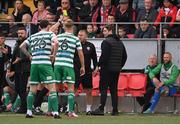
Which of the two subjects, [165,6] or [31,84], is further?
[165,6]

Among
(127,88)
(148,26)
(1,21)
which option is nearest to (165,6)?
(148,26)

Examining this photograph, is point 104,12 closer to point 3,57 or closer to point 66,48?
point 3,57

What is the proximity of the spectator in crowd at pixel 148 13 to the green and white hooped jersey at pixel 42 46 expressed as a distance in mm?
4953

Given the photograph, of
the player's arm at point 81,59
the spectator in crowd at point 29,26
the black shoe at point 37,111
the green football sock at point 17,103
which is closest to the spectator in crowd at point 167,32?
the spectator in crowd at point 29,26

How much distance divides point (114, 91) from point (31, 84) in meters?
2.56

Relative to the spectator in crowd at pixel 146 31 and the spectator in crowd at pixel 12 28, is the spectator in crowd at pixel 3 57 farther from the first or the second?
the spectator in crowd at pixel 146 31

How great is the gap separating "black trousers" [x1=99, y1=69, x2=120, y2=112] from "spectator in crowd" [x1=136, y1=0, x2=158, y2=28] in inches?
113

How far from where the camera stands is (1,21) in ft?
74.6

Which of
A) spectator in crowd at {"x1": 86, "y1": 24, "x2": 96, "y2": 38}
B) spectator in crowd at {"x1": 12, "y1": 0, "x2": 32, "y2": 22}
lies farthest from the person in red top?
spectator in crowd at {"x1": 12, "y1": 0, "x2": 32, "y2": 22}

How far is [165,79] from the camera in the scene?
1989cm

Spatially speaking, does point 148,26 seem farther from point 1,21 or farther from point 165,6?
point 1,21

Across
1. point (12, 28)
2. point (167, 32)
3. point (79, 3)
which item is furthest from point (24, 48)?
point (79, 3)

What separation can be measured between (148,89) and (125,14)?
2624 millimetres

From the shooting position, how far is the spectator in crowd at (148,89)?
19828 mm
